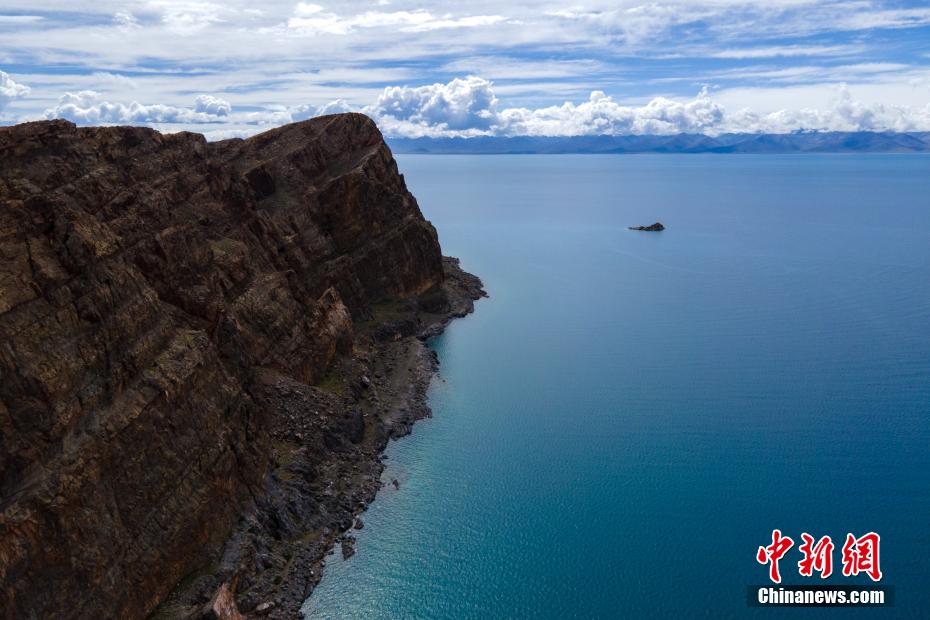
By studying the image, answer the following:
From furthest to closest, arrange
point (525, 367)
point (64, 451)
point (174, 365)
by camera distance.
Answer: point (525, 367)
point (174, 365)
point (64, 451)

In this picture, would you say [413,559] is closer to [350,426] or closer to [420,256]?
[350,426]

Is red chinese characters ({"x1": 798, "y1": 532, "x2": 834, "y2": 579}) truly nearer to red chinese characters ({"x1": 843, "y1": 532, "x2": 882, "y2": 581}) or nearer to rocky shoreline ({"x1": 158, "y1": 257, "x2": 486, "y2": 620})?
red chinese characters ({"x1": 843, "y1": 532, "x2": 882, "y2": 581})

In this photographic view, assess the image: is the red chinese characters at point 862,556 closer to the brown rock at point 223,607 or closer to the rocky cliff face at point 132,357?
the brown rock at point 223,607

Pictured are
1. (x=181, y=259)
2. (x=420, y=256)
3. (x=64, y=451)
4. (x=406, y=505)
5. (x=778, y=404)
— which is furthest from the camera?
(x=420, y=256)

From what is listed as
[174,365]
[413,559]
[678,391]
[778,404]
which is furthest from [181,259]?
[778,404]

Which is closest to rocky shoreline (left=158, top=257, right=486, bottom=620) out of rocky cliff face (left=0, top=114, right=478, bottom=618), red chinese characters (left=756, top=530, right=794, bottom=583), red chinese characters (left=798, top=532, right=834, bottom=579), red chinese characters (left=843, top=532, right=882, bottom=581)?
rocky cliff face (left=0, top=114, right=478, bottom=618)

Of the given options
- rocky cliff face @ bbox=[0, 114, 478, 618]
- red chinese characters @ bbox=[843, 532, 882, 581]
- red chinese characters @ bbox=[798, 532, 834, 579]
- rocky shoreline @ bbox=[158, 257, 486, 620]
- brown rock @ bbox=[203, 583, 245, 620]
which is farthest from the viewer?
red chinese characters @ bbox=[798, 532, 834, 579]
